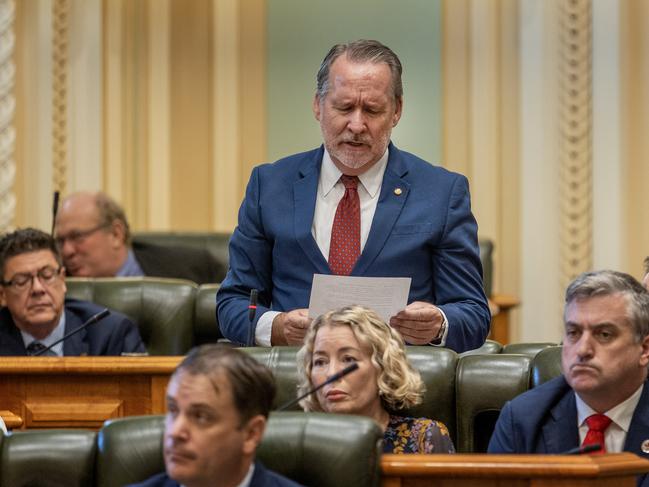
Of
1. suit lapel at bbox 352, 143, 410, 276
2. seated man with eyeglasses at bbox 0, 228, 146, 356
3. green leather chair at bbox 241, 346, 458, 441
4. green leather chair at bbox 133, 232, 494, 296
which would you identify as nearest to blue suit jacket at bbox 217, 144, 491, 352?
suit lapel at bbox 352, 143, 410, 276

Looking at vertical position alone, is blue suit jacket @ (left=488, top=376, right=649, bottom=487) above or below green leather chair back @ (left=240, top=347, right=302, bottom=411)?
below

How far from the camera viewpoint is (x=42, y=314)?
4.65 meters

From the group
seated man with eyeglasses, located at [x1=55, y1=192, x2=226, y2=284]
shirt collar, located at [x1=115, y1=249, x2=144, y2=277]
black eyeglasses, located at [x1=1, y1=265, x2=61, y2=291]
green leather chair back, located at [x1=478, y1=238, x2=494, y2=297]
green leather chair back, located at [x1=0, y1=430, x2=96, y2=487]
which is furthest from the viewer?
green leather chair back, located at [x1=478, y1=238, x2=494, y2=297]

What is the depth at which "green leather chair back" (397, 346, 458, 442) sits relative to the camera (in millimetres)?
3363

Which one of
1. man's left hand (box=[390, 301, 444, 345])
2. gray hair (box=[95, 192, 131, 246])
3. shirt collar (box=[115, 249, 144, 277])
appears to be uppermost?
gray hair (box=[95, 192, 131, 246])

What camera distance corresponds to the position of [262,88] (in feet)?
24.1

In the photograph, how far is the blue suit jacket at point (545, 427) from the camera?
300 cm

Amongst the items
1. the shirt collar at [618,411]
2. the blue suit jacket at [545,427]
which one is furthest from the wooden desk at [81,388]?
the shirt collar at [618,411]

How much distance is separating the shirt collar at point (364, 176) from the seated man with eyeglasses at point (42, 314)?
4.22ft

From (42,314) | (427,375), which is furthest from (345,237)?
(42,314)

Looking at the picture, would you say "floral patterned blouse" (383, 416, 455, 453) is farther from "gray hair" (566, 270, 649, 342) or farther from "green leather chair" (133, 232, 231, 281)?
"green leather chair" (133, 232, 231, 281)

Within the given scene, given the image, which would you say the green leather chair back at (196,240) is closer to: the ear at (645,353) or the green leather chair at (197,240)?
the green leather chair at (197,240)

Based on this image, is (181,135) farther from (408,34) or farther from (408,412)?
(408,412)

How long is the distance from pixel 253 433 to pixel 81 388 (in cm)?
153
